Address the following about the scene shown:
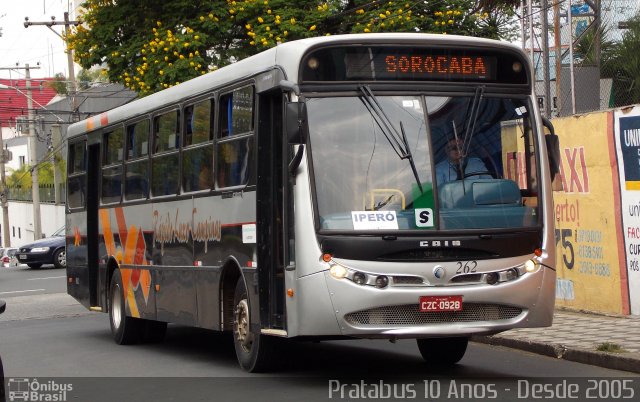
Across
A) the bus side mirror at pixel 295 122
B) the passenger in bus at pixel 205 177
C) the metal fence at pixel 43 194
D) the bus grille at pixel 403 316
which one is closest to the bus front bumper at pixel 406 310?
the bus grille at pixel 403 316

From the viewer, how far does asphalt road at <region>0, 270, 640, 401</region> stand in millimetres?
9977

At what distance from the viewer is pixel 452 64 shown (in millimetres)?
10648

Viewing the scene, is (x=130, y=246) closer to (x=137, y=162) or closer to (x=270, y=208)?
(x=137, y=162)

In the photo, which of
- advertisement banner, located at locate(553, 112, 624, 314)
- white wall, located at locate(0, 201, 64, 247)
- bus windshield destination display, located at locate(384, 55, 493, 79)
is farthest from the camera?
white wall, located at locate(0, 201, 64, 247)

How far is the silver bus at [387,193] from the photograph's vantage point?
393 inches

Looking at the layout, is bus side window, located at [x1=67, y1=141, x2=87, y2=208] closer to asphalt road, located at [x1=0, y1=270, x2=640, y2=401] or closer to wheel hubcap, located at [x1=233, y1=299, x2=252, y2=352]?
asphalt road, located at [x1=0, y1=270, x2=640, y2=401]

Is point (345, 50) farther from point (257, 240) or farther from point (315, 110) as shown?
point (257, 240)

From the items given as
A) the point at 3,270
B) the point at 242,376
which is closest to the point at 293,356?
the point at 242,376

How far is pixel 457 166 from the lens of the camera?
10.2 metres

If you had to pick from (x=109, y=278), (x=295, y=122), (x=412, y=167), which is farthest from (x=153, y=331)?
(x=412, y=167)

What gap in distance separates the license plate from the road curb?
190 centimetres

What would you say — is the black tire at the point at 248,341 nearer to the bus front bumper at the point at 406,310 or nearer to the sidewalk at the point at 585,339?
the bus front bumper at the point at 406,310

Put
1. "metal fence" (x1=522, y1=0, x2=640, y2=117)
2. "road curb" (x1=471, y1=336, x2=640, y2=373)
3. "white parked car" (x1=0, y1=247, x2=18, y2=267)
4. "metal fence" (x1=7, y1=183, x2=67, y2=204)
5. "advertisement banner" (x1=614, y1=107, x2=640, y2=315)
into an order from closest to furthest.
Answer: "road curb" (x1=471, y1=336, x2=640, y2=373) → "advertisement banner" (x1=614, y1=107, x2=640, y2=315) → "metal fence" (x1=522, y1=0, x2=640, y2=117) → "white parked car" (x1=0, y1=247, x2=18, y2=267) → "metal fence" (x1=7, y1=183, x2=67, y2=204)

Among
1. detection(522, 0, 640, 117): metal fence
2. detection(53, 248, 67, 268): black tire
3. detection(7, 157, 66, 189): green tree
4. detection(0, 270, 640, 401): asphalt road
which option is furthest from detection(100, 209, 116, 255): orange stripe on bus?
detection(7, 157, 66, 189): green tree
